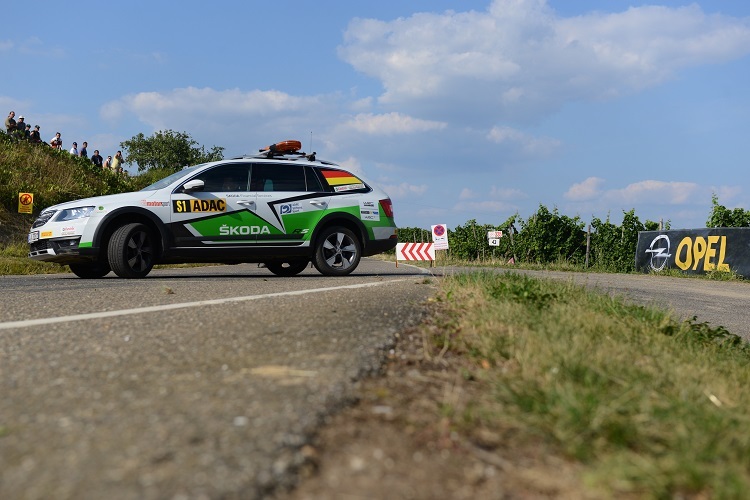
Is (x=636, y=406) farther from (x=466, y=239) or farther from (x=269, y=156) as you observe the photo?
(x=466, y=239)

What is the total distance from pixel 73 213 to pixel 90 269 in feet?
4.15

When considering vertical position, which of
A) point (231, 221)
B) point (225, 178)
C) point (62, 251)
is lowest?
point (62, 251)

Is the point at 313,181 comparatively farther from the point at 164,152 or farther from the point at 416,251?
the point at 164,152

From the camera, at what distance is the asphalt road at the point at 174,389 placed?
204 centimetres

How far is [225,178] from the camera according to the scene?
10.6m

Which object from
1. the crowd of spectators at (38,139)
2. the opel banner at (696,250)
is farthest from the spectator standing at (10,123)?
the opel banner at (696,250)

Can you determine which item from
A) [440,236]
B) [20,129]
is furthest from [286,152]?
[20,129]

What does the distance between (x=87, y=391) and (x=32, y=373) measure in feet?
Result: 1.71

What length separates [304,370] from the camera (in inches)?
126

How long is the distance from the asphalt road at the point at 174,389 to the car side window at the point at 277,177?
16.9 feet

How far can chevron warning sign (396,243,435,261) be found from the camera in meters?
19.8

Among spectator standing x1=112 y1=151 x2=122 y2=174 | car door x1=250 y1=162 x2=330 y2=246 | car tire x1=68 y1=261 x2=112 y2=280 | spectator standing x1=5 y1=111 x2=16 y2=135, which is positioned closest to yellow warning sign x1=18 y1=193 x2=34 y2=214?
spectator standing x1=5 y1=111 x2=16 y2=135

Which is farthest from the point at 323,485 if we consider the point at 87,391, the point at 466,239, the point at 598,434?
the point at 466,239

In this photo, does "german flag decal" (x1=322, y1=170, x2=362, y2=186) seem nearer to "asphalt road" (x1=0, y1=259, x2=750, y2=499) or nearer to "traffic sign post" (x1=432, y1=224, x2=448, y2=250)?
"asphalt road" (x1=0, y1=259, x2=750, y2=499)
